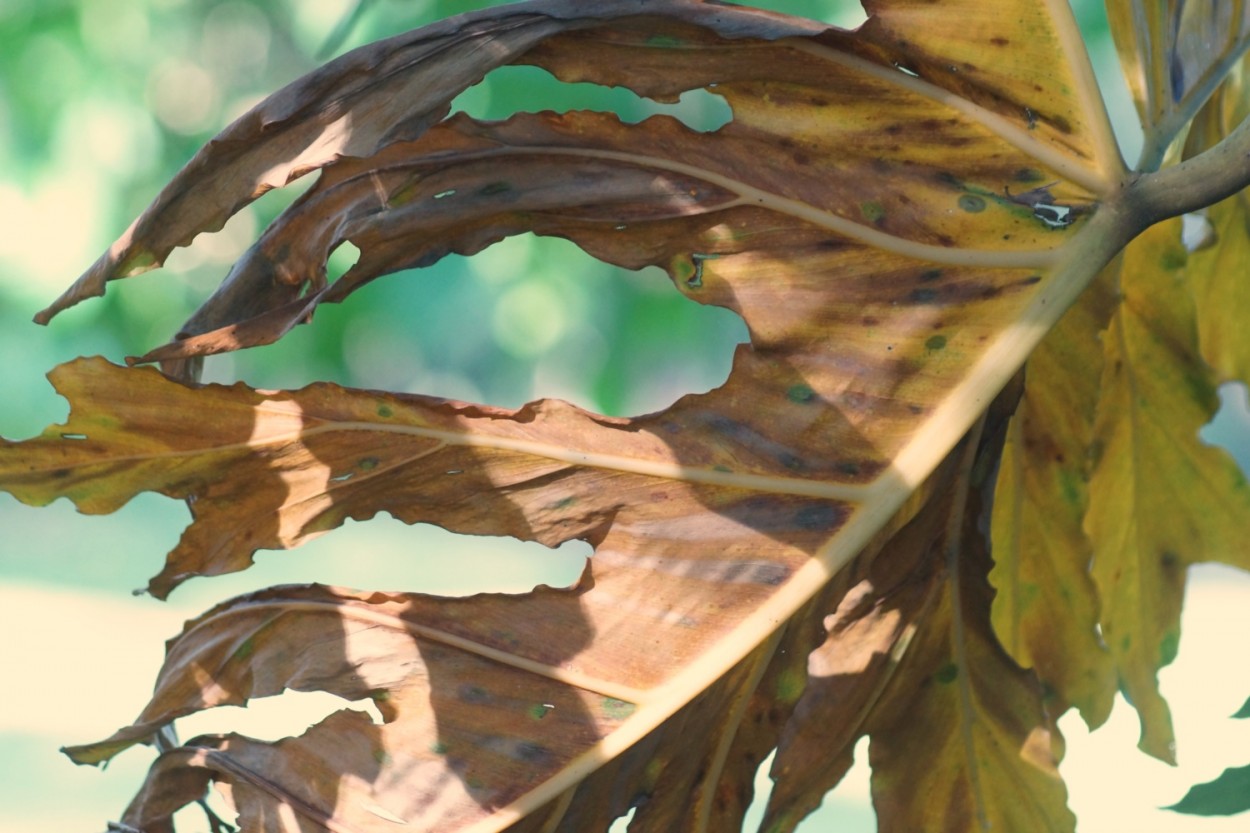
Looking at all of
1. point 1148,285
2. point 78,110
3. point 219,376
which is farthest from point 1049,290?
point 219,376

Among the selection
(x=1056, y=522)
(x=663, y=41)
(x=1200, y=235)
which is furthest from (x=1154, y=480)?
(x=663, y=41)

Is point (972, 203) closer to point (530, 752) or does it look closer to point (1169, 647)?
point (530, 752)

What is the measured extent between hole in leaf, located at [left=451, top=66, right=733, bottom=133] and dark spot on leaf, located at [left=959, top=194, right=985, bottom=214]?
2.32m

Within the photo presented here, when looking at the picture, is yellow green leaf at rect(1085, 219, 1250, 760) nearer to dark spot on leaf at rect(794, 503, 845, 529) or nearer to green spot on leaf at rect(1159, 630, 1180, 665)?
green spot on leaf at rect(1159, 630, 1180, 665)

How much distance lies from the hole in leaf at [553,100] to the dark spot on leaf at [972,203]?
91.3 inches

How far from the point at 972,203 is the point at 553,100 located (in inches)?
102

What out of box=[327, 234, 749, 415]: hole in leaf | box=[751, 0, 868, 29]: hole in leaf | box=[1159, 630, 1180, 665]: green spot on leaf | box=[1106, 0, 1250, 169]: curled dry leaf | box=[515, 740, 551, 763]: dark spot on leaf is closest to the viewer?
box=[515, 740, 551, 763]: dark spot on leaf

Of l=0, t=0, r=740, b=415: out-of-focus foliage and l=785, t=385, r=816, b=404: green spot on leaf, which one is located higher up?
l=0, t=0, r=740, b=415: out-of-focus foliage

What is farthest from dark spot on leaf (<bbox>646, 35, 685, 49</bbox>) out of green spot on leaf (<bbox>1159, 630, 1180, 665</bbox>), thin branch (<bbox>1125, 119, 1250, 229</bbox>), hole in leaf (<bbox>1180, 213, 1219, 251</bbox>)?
green spot on leaf (<bbox>1159, 630, 1180, 665</bbox>)

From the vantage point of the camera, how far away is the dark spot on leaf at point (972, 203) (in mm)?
611

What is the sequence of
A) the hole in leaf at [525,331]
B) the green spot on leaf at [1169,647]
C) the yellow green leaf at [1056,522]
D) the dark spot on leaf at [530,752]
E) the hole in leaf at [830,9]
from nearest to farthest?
the dark spot on leaf at [530,752]
the yellow green leaf at [1056,522]
the green spot on leaf at [1169,647]
the hole in leaf at [830,9]
the hole in leaf at [525,331]

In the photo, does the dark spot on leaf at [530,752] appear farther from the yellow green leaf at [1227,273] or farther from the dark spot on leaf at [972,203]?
the yellow green leaf at [1227,273]

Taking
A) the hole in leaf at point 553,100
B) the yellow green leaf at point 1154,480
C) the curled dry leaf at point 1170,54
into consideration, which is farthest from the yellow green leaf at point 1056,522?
the hole in leaf at point 553,100

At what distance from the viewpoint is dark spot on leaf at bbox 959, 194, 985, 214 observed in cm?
61
